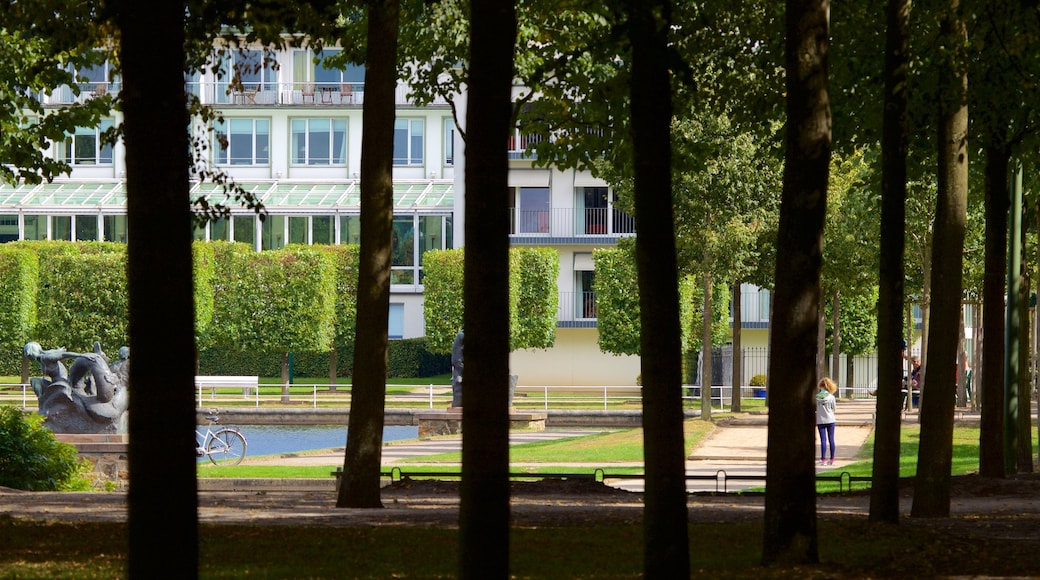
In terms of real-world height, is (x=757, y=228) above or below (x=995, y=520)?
above

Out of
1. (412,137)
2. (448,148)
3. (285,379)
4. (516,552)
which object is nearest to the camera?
(516,552)

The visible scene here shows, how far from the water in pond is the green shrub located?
1271 centimetres

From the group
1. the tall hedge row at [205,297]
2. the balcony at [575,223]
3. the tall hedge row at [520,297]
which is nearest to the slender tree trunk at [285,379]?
the tall hedge row at [205,297]

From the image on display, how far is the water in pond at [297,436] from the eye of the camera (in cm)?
3462

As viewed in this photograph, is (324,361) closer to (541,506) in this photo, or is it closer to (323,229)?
(323,229)

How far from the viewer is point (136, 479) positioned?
6043mm

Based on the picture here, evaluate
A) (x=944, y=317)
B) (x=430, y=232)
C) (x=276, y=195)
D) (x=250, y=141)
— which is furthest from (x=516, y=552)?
(x=250, y=141)

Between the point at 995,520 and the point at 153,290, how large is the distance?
1031 cm

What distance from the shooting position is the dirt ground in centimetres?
1406

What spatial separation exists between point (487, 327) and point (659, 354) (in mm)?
1649

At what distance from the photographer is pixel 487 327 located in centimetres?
695

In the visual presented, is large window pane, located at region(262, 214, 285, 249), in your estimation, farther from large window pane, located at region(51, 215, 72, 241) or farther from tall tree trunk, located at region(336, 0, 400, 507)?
tall tree trunk, located at region(336, 0, 400, 507)

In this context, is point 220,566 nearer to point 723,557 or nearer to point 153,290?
point 723,557

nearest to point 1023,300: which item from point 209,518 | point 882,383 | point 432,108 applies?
point 882,383
